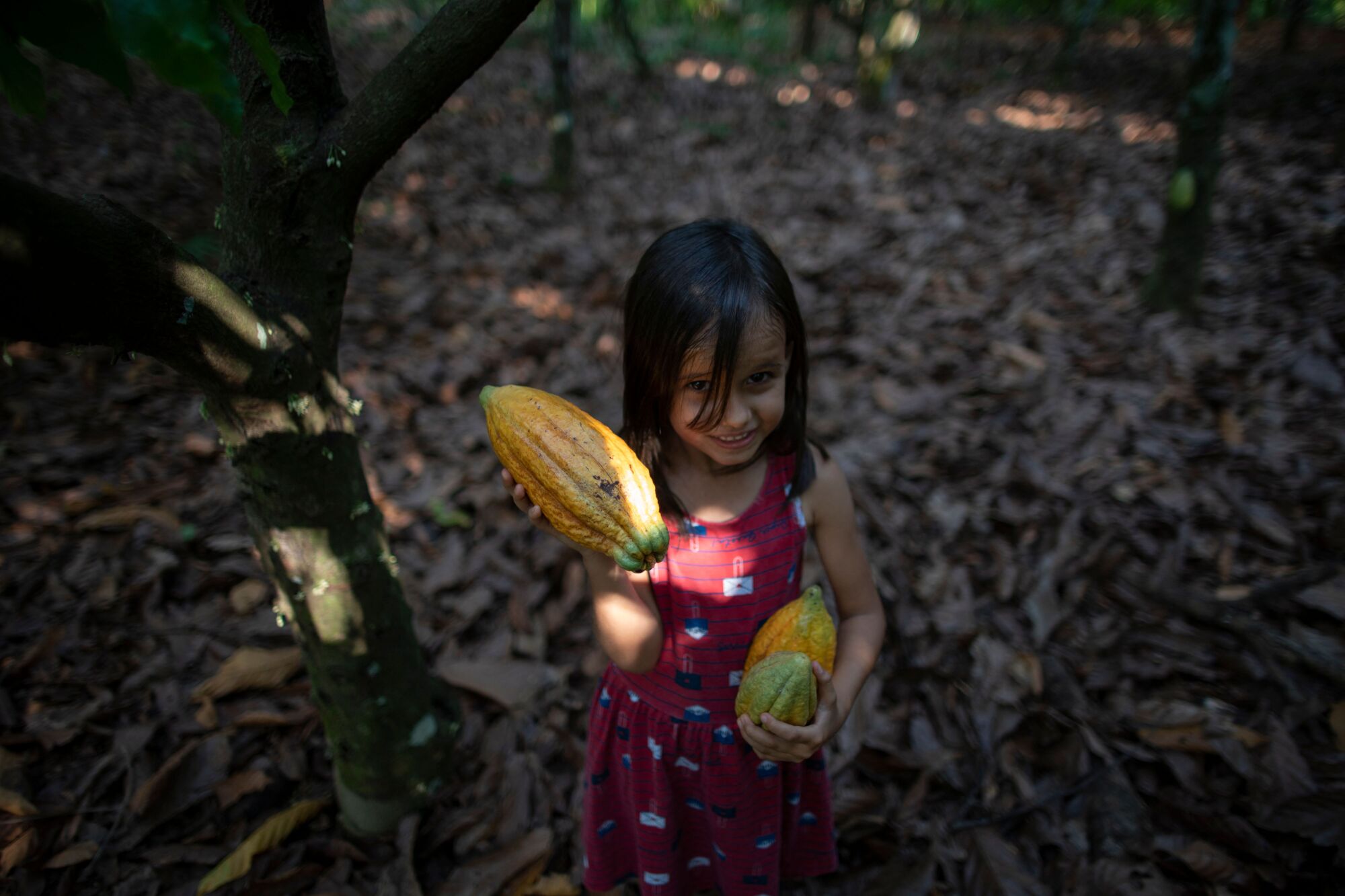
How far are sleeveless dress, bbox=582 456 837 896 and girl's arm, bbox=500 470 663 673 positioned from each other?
0.09 meters

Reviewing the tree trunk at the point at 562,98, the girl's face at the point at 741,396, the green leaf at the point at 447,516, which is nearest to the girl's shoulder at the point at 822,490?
the girl's face at the point at 741,396

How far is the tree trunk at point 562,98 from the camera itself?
5258 mm

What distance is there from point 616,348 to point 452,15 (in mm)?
2824

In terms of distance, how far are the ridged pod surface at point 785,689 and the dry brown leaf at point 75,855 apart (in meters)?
1.92

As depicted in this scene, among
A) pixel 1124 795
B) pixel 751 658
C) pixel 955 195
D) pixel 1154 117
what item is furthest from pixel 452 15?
pixel 1154 117

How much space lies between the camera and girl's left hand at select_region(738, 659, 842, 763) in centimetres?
123

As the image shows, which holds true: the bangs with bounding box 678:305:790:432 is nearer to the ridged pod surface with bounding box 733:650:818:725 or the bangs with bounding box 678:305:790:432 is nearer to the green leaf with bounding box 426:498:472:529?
the ridged pod surface with bounding box 733:650:818:725

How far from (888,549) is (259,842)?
236 cm

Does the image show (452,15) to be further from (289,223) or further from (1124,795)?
(1124,795)

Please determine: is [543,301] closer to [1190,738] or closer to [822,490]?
[822,490]

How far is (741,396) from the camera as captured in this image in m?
1.28

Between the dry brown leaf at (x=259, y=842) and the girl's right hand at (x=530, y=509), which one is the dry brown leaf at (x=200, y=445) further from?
the girl's right hand at (x=530, y=509)

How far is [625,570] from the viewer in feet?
4.57

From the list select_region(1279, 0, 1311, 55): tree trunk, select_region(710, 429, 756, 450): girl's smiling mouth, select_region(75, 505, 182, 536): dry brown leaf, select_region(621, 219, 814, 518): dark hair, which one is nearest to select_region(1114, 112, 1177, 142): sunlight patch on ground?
select_region(1279, 0, 1311, 55): tree trunk
